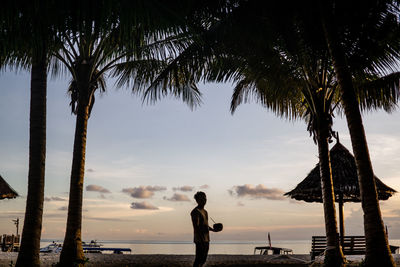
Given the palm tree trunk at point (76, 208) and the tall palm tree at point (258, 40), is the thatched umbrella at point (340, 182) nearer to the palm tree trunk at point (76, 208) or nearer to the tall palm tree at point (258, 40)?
the tall palm tree at point (258, 40)

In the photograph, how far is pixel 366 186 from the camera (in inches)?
295

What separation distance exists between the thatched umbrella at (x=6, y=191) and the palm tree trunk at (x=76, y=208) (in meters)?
6.53

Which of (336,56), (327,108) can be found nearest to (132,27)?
(336,56)

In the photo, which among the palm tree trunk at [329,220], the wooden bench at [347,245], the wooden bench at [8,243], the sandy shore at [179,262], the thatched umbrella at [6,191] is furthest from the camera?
the wooden bench at [8,243]

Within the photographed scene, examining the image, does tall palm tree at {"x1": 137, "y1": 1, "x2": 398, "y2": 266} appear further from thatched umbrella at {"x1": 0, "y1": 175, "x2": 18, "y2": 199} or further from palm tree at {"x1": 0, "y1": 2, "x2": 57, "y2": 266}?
thatched umbrella at {"x1": 0, "y1": 175, "x2": 18, "y2": 199}

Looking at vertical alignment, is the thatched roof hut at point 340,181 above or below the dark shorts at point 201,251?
above

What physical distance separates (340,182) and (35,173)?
10.2 metres

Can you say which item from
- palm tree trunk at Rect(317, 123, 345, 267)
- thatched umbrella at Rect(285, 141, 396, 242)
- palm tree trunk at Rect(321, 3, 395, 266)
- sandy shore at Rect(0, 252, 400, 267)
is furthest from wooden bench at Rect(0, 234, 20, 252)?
palm tree trunk at Rect(321, 3, 395, 266)

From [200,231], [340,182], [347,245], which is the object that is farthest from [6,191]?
[347,245]

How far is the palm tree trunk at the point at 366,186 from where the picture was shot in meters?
7.20

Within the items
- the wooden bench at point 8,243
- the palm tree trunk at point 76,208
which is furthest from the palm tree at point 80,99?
the wooden bench at point 8,243

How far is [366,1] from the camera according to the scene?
9.29m

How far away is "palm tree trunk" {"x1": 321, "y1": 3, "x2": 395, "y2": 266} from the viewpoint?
23.6 feet

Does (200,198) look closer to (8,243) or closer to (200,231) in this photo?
(200,231)
